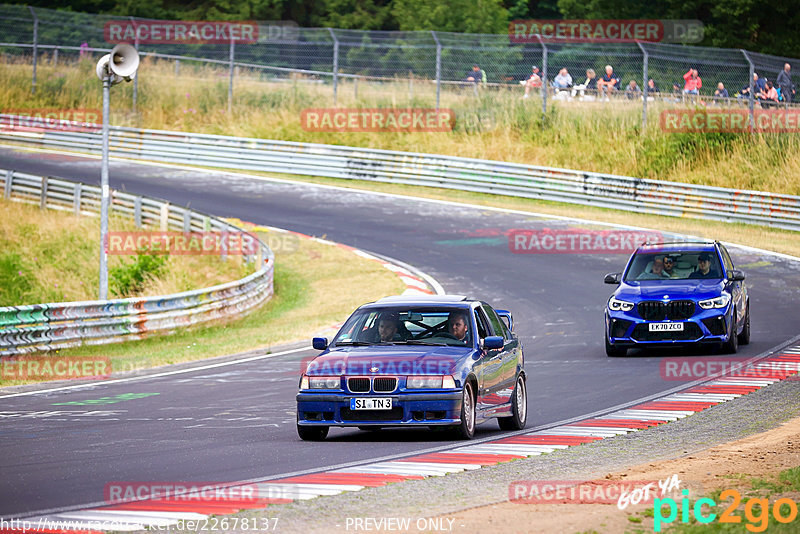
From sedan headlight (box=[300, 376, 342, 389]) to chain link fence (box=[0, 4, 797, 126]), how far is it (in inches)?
1018

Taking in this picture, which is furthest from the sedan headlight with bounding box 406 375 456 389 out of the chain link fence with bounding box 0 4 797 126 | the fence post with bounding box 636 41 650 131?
the fence post with bounding box 636 41 650 131

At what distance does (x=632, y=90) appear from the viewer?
123 ft

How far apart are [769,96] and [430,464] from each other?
2858 cm

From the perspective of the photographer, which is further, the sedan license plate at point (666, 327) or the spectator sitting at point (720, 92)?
the spectator sitting at point (720, 92)

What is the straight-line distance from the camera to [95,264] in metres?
28.5

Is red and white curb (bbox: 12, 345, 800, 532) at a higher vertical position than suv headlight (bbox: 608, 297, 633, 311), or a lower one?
higher

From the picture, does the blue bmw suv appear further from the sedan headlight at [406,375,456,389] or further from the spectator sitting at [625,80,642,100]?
the spectator sitting at [625,80,642,100]

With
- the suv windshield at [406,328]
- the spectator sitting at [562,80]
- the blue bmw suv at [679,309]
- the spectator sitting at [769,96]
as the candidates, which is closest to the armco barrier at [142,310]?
the blue bmw suv at [679,309]

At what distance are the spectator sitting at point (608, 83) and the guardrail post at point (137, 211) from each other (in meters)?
14.9

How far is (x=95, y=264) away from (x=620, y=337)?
14694 millimetres

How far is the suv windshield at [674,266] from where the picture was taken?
1880 cm

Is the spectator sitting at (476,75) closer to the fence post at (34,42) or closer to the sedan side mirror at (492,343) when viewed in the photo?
the fence post at (34,42)

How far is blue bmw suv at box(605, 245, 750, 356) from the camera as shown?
58.3ft

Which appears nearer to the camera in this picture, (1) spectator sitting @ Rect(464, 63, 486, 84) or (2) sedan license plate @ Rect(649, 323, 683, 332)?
(2) sedan license plate @ Rect(649, 323, 683, 332)
